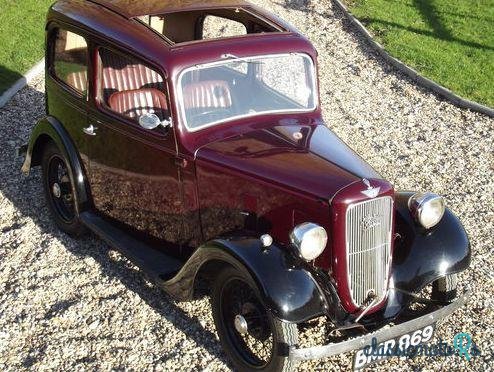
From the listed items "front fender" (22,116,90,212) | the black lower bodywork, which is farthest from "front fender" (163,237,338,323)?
"front fender" (22,116,90,212)

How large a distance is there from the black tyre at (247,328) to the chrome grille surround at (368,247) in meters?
0.56

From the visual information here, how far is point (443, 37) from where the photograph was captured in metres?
11.0

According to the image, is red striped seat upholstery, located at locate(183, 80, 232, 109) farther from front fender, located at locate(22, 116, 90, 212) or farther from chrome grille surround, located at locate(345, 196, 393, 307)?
front fender, located at locate(22, 116, 90, 212)

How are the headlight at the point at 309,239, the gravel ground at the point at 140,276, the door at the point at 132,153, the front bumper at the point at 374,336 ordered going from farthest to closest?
the door at the point at 132,153 < the gravel ground at the point at 140,276 < the headlight at the point at 309,239 < the front bumper at the point at 374,336

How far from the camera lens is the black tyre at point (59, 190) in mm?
5742

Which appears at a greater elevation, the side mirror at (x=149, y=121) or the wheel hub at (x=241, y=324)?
the side mirror at (x=149, y=121)

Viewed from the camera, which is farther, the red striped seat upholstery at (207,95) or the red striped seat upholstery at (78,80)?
the red striped seat upholstery at (78,80)

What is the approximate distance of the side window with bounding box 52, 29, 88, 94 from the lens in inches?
209

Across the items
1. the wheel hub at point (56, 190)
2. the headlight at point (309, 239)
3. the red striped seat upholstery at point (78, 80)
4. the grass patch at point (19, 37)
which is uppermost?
the red striped seat upholstery at point (78, 80)

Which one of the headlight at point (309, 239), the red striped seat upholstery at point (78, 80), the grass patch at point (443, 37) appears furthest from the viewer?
the grass patch at point (443, 37)

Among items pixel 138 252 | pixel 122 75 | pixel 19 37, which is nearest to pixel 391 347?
pixel 138 252

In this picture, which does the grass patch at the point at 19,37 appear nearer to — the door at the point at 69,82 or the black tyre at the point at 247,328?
the door at the point at 69,82

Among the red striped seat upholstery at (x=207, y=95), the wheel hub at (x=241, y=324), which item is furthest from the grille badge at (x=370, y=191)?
the red striped seat upholstery at (x=207, y=95)

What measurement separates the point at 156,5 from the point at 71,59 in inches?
36.3
